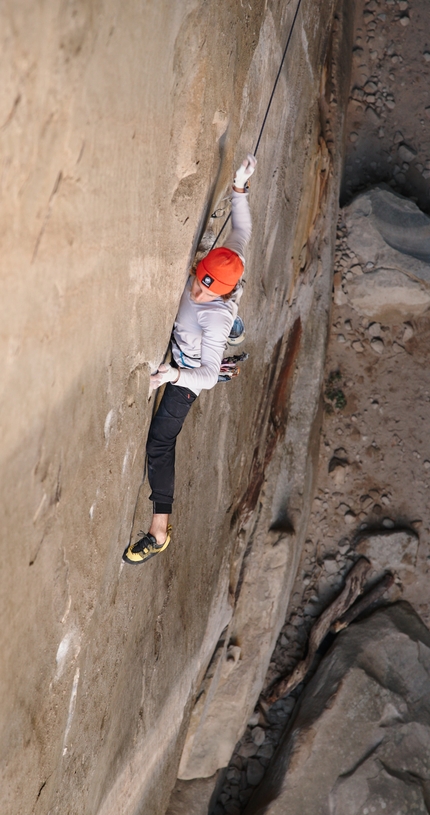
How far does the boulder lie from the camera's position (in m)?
6.02

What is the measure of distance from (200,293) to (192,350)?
0.32m

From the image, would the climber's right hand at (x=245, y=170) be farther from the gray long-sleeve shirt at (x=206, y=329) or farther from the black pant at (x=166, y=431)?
the black pant at (x=166, y=431)

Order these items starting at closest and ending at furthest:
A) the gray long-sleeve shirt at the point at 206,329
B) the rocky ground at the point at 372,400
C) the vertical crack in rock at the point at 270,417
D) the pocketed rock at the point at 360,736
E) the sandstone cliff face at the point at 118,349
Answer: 1. the sandstone cliff face at the point at 118,349
2. the gray long-sleeve shirt at the point at 206,329
3. the vertical crack in rock at the point at 270,417
4. the pocketed rock at the point at 360,736
5. the rocky ground at the point at 372,400

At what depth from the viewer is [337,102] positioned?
5.87 metres

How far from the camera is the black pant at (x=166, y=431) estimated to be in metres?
3.07

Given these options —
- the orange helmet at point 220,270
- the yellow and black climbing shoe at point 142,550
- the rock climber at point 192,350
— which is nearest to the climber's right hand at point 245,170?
the rock climber at point 192,350

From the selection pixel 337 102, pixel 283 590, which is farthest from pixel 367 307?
pixel 283 590

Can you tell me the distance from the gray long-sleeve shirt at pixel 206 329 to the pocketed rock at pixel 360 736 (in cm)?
379

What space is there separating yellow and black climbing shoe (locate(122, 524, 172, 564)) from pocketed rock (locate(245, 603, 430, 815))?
3.27 meters

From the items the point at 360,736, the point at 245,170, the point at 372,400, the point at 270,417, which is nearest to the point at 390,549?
the point at 372,400

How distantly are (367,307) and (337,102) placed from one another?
1928mm

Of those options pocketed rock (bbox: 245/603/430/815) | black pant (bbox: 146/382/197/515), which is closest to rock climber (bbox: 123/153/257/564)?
black pant (bbox: 146/382/197/515)

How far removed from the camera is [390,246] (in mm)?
6055

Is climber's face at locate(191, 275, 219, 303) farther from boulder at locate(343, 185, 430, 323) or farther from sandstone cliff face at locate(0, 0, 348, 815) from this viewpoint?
boulder at locate(343, 185, 430, 323)
